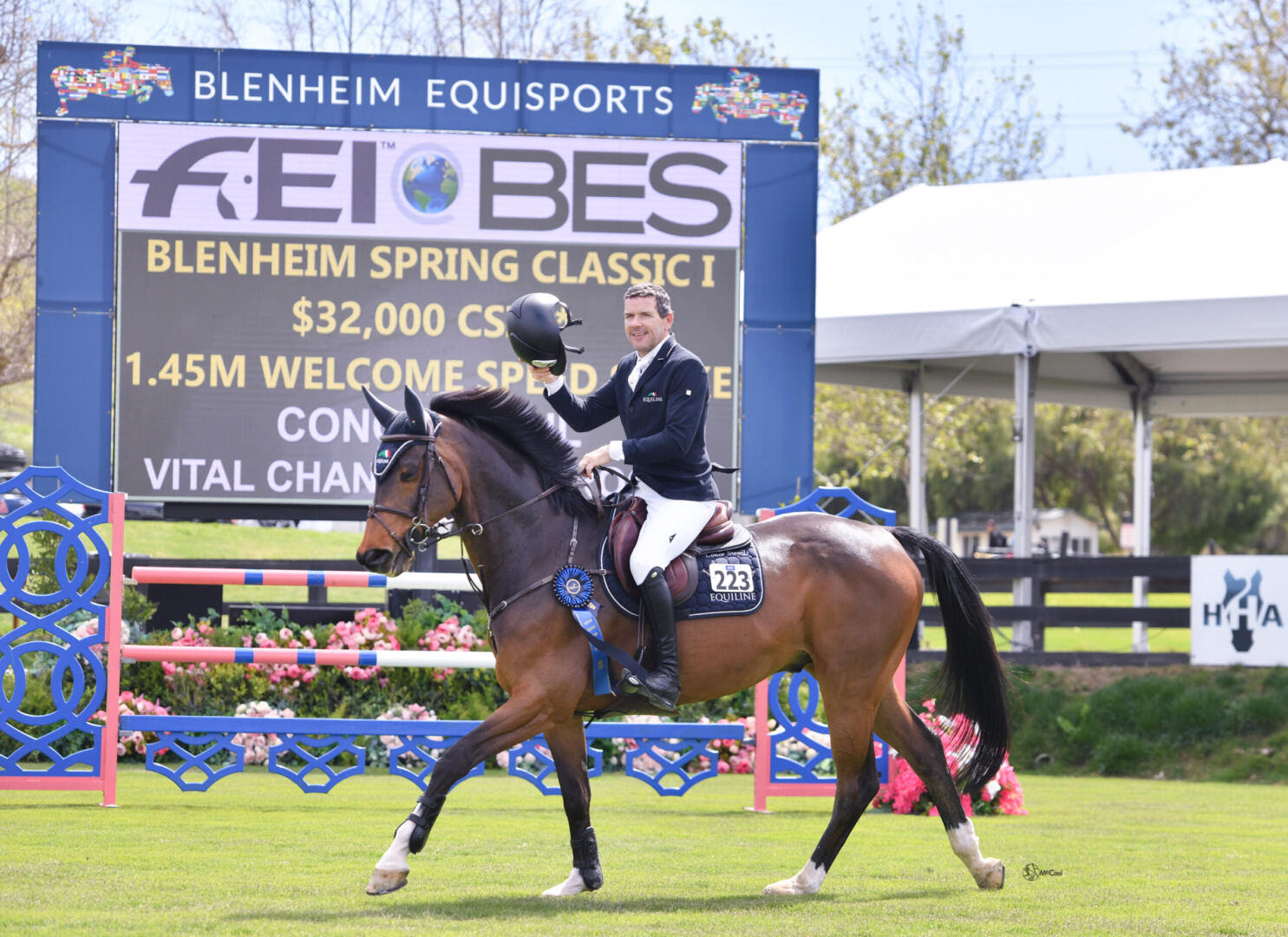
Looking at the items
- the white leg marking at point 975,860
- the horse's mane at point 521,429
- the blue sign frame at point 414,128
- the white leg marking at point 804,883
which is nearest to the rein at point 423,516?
the horse's mane at point 521,429

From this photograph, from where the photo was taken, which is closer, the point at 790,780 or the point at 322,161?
the point at 790,780

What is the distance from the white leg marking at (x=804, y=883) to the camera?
231 inches

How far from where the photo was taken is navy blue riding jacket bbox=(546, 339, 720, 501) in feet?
19.4

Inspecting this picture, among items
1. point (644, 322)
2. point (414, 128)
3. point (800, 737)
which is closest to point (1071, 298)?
point (414, 128)

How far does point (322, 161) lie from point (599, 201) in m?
2.12

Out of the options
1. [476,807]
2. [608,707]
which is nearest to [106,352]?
[476,807]

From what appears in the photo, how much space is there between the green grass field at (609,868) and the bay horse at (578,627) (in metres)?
0.31

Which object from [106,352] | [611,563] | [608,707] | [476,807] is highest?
[106,352]

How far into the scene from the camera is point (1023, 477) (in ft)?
51.4

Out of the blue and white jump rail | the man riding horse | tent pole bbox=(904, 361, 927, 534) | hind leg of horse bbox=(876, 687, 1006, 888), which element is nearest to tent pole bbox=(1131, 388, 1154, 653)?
tent pole bbox=(904, 361, 927, 534)

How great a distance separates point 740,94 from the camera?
12.0 metres

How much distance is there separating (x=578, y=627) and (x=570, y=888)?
0.98 metres

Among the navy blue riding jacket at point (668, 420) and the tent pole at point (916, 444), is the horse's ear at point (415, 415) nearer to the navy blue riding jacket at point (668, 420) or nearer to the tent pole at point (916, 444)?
the navy blue riding jacket at point (668, 420)

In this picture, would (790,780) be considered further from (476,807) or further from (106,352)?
(106,352)
